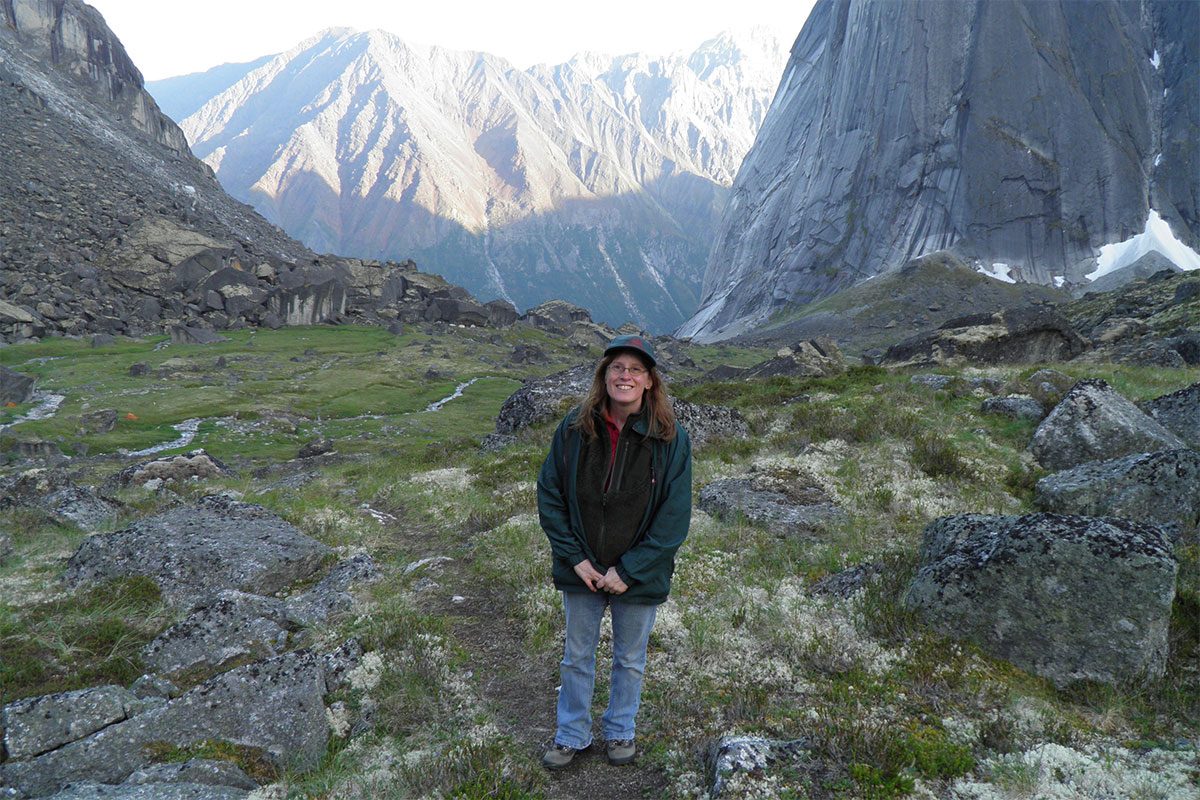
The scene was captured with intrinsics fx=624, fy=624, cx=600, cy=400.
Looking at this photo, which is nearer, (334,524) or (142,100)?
(334,524)

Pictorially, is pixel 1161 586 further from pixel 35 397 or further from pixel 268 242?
pixel 268 242

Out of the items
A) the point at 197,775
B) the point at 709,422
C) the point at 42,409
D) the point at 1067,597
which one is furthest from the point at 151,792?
the point at 42,409

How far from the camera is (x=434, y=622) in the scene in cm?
955

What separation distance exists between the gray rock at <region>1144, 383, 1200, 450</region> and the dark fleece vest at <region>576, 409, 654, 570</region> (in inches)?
595

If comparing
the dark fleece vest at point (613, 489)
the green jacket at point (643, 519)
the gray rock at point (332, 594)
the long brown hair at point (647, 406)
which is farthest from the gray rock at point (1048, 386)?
the gray rock at point (332, 594)

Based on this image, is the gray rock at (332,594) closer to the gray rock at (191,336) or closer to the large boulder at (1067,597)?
the large boulder at (1067,597)

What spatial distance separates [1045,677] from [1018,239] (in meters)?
191

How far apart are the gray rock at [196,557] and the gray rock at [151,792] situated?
208 inches

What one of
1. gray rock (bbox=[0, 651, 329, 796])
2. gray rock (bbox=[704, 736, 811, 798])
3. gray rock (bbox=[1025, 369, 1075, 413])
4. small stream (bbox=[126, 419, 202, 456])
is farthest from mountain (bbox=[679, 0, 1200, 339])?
gray rock (bbox=[0, 651, 329, 796])

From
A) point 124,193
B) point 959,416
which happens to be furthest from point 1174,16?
point 124,193

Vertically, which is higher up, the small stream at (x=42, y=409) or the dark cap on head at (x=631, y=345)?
the dark cap on head at (x=631, y=345)

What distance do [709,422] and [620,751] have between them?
16.6 metres

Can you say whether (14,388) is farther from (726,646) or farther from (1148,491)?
(1148,491)

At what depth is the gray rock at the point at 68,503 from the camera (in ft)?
53.8
